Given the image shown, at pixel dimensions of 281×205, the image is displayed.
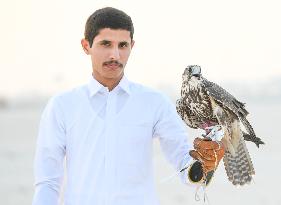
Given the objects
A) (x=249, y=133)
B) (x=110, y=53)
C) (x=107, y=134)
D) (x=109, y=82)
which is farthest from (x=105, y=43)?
(x=249, y=133)

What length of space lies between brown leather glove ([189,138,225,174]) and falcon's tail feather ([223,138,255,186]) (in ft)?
1.43

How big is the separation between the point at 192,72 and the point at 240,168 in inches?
22.5

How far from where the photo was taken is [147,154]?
3754 mm

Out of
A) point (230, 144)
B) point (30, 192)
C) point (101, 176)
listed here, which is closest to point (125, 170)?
point (101, 176)

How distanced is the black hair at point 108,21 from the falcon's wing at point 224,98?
0.47 metres

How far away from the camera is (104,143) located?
12.1 feet

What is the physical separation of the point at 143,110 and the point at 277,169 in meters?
10.6

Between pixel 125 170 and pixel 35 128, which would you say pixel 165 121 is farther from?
pixel 35 128

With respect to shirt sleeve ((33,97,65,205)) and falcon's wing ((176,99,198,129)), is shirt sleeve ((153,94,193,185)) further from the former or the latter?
shirt sleeve ((33,97,65,205))

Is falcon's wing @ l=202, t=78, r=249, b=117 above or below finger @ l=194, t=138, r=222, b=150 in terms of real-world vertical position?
above

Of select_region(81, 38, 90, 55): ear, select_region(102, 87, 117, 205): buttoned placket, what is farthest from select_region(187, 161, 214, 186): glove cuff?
select_region(81, 38, 90, 55): ear

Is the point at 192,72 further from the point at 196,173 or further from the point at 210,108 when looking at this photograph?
the point at 196,173

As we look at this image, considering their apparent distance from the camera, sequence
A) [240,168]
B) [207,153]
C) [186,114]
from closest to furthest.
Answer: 1. [207,153]
2. [186,114]
3. [240,168]

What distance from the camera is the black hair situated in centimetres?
374
